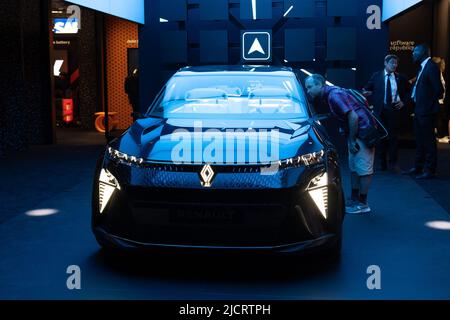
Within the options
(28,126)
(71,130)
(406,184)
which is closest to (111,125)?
(71,130)

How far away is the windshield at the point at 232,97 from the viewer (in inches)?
220

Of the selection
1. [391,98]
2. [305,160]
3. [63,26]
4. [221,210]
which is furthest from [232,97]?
[63,26]

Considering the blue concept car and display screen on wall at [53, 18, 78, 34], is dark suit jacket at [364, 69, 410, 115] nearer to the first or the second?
the blue concept car

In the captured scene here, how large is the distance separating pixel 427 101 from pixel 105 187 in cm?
588

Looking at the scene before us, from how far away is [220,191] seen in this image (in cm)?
435

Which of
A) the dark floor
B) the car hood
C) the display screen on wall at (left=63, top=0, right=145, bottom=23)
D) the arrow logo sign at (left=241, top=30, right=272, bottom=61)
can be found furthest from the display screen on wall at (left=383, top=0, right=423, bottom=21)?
the car hood

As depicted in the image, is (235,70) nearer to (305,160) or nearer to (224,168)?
(305,160)

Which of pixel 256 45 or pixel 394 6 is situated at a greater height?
pixel 394 6

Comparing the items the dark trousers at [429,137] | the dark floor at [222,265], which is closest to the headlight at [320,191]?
the dark floor at [222,265]

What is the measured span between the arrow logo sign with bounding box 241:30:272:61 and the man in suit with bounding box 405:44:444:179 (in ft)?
11.8

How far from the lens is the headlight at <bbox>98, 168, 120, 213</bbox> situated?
4.59 meters

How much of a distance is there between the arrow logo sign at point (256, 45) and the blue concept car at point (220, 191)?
751 cm
